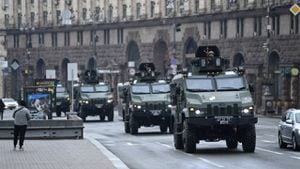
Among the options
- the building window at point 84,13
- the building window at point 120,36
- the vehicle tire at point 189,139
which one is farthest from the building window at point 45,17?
the vehicle tire at point 189,139

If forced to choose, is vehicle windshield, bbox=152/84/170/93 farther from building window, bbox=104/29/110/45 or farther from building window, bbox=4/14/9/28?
building window, bbox=4/14/9/28

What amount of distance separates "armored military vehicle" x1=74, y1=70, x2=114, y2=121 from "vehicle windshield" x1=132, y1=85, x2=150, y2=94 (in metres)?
17.0

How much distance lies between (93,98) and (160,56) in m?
40.3

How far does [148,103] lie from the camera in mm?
47625

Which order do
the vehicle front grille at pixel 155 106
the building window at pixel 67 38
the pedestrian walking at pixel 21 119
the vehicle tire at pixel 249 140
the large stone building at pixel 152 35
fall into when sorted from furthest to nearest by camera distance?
the building window at pixel 67 38 → the large stone building at pixel 152 35 → the vehicle front grille at pixel 155 106 → the pedestrian walking at pixel 21 119 → the vehicle tire at pixel 249 140

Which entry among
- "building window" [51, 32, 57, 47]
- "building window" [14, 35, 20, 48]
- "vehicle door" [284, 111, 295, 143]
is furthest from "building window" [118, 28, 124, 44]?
"vehicle door" [284, 111, 295, 143]

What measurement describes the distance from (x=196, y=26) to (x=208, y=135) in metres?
64.6

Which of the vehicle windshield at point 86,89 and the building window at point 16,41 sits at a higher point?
the building window at point 16,41

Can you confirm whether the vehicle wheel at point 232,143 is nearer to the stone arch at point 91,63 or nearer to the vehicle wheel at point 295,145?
the vehicle wheel at point 295,145

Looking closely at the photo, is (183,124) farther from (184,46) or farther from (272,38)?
(184,46)

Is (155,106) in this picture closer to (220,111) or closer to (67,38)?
(220,111)

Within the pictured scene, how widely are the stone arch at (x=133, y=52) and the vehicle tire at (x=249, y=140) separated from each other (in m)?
77.2

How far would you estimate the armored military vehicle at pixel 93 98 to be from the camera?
66062mm

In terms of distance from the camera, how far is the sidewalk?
→ 25.8m
